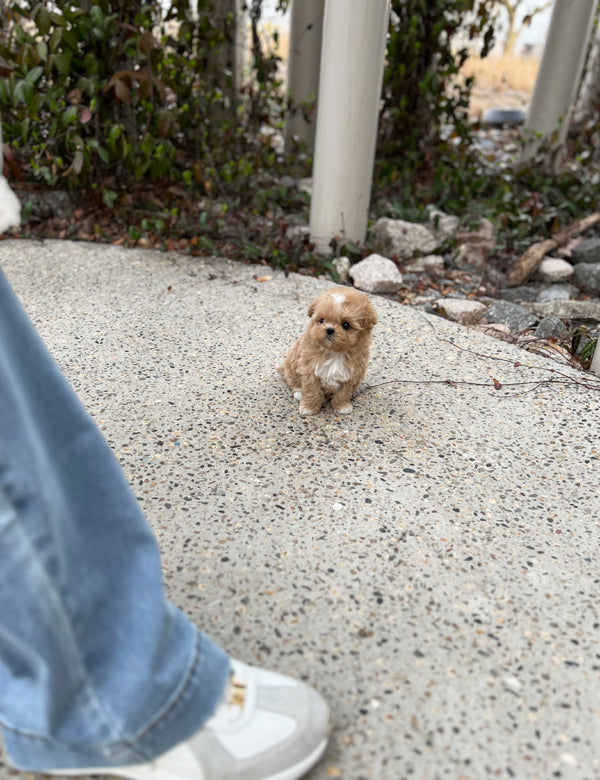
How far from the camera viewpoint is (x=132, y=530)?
1.23m

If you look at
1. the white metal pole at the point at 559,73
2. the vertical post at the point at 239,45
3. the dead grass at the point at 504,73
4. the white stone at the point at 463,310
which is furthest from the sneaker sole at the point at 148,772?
the dead grass at the point at 504,73

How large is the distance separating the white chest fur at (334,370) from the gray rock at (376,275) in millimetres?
1470

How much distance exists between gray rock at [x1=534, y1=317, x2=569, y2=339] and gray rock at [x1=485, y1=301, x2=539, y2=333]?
0.36 ft

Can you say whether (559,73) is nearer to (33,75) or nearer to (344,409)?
(33,75)

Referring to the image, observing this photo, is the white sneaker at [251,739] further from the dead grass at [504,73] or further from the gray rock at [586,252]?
the dead grass at [504,73]

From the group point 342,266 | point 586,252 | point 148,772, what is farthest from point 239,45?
point 148,772

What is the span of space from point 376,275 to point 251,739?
9.51 feet

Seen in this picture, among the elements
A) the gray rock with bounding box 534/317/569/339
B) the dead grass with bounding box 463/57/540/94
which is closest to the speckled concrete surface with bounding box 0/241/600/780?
the gray rock with bounding box 534/317/569/339

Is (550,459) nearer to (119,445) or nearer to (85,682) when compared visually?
(119,445)

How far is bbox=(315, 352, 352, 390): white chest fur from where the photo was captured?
2.37 meters

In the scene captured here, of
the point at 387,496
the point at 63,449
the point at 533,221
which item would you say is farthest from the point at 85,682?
the point at 533,221

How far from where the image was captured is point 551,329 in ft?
10.9

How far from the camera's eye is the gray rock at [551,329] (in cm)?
329

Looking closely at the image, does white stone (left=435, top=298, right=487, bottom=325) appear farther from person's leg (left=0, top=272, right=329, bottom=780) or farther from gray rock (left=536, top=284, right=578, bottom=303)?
person's leg (left=0, top=272, right=329, bottom=780)
